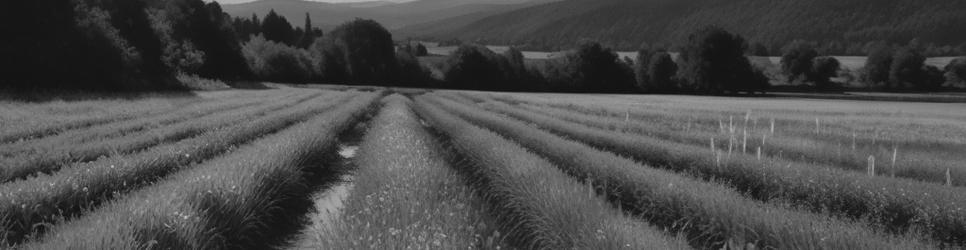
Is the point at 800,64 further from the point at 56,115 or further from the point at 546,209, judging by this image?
the point at 546,209

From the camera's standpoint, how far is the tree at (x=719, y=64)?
70750 mm

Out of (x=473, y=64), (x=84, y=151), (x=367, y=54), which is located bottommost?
(x=84, y=151)

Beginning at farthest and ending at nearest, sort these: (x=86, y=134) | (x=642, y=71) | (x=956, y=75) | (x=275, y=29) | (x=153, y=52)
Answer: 1. (x=275, y=29)
2. (x=642, y=71)
3. (x=956, y=75)
4. (x=153, y=52)
5. (x=86, y=134)

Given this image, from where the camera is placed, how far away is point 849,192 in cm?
708

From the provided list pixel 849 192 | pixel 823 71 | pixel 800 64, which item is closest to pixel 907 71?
pixel 823 71

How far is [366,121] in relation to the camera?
2267 cm

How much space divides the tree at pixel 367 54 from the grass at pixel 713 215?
72.5m

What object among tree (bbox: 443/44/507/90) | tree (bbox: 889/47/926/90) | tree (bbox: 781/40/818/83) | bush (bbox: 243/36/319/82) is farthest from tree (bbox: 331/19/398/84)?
tree (bbox: 889/47/926/90)

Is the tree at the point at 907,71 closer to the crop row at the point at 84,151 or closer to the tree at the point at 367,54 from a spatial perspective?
the tree at the point at 367,54

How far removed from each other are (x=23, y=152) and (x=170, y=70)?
42759 millimetres

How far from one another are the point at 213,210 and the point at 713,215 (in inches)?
192

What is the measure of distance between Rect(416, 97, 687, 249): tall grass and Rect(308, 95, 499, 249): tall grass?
0.48m

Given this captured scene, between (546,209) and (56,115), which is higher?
(56,115)

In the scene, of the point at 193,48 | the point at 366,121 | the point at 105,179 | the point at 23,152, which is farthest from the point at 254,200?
the point at 193,48
